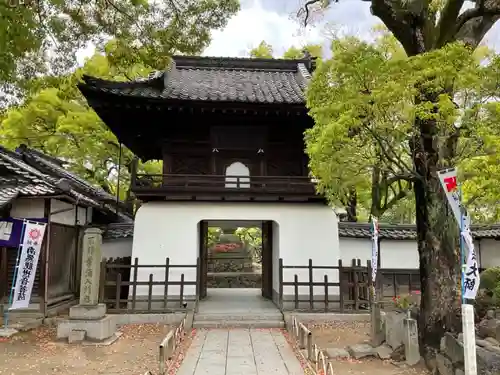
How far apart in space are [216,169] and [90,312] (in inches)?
233

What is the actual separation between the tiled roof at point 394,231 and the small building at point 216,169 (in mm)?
2386

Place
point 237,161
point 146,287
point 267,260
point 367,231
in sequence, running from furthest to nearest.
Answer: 1. point 367,231
2. point 267,260
3. point 237,161
4. point 146,287

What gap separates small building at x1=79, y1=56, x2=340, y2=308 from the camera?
12.5 m

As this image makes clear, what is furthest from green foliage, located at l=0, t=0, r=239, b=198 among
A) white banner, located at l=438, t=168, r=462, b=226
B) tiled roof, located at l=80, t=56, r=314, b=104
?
white banner, located at l=438, t=168, r=462, b=226

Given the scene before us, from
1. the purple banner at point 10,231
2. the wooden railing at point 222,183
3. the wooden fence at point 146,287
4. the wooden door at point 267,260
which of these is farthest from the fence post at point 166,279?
the wooden door at point 267,260

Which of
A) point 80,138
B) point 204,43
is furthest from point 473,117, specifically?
point 80,138

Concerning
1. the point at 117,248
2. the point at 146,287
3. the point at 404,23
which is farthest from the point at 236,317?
the point at 404,23

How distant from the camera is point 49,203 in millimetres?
11656

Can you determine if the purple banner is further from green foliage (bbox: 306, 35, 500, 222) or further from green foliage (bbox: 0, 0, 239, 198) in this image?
green foliage (bbox: 306, 35, 500, 222)

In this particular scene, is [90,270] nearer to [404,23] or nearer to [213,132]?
[213,132]

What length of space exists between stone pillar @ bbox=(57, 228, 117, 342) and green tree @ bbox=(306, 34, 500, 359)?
6.06m

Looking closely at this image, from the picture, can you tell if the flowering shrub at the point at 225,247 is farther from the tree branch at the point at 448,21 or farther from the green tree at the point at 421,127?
the tree branch at the point at 448,21

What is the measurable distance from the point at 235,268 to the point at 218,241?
3.90 m

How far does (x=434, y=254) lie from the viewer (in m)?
7.83
